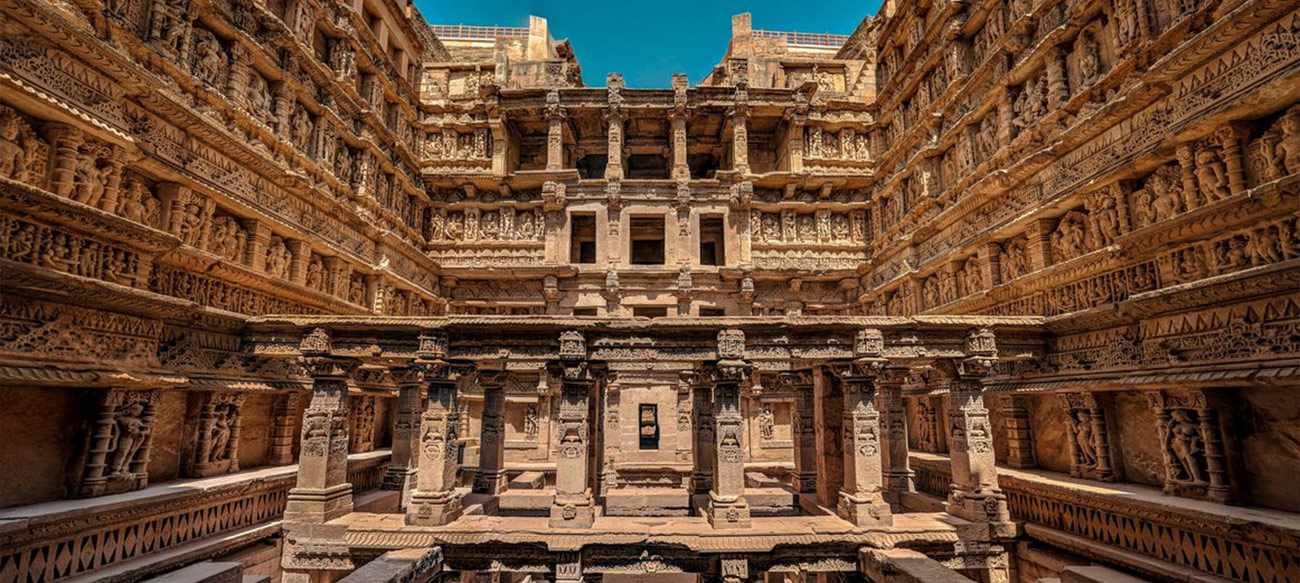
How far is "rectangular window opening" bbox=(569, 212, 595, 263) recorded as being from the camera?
23.2m

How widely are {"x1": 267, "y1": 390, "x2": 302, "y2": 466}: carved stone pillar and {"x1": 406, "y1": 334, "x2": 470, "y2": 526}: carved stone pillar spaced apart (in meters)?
5.01

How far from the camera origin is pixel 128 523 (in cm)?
862

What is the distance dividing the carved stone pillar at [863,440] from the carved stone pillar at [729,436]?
202 cm

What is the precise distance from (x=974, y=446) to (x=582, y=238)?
1730 centimetres

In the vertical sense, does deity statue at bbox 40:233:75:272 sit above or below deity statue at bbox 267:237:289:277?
below

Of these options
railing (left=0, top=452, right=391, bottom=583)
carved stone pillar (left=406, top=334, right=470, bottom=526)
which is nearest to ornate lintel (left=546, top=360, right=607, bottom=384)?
carved stone pillar (left=406, top=334, right=470, bottom=526)

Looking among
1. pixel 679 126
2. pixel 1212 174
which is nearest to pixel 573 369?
pixel 1212 174

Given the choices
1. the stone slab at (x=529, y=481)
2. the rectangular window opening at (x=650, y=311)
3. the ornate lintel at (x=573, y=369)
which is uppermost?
the rectangular window opening at (x=650, y=311)

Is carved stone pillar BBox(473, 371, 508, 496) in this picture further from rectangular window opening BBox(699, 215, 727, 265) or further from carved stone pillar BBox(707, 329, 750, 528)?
rectangular window opening BBox(699, 215, 727, 265)

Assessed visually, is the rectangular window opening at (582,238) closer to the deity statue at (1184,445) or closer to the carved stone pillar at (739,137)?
the carved stone pillar at (739,137)

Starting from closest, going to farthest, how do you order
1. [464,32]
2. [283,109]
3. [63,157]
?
[63,157], [283,109], [464,32]

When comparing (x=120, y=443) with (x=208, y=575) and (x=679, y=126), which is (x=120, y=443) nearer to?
(x=208, y=575)

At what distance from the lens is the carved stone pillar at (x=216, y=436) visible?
11.3 meters

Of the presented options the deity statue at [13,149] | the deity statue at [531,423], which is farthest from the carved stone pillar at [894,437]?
the deity statue at [13,149]
